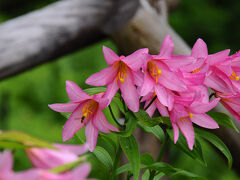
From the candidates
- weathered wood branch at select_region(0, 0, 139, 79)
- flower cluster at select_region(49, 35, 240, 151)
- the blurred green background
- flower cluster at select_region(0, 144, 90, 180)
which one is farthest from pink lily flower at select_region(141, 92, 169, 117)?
the blurred green background

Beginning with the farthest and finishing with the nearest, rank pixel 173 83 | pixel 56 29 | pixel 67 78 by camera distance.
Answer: pixel 67 78 < pixel 56 29 < pixel 173 83

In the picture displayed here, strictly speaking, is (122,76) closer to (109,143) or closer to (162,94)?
(162,94)

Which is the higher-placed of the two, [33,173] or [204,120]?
[33,173]

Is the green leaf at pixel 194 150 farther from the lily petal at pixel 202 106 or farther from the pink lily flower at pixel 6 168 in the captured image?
the pink lily flower at pixel 6 168

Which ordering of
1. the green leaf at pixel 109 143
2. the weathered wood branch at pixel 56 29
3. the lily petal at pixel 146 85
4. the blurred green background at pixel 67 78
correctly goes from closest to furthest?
the lily petal at pixel 146 85
the green leaf at pixel 109 143
the weathered wood branch at pixel 56 29
the blurred green background at pixel 67 78

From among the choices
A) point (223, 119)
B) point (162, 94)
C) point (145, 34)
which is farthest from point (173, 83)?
point (145, 34)

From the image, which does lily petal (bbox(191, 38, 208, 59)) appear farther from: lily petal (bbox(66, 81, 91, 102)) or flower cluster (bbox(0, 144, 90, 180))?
flower cluster (bbox(0, 144, 90, 180))

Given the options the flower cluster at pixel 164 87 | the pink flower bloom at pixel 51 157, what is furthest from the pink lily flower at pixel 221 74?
the pink flower bloom at pixel 51 157

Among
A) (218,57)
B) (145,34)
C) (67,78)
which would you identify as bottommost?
(67,78)
